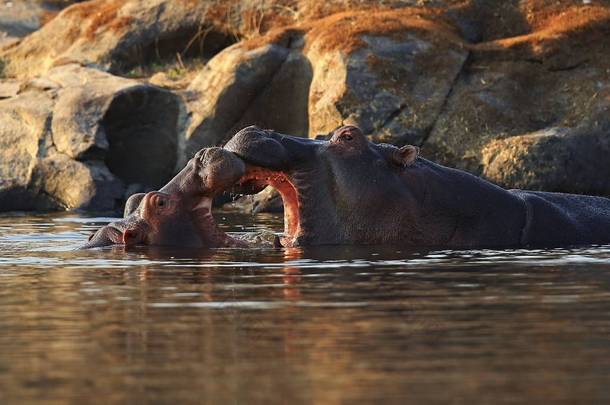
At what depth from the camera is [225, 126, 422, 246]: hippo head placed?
30.7ft

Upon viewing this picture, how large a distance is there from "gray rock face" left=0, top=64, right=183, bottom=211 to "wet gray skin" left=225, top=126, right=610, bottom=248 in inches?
361

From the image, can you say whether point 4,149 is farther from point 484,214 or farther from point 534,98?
point 484,214

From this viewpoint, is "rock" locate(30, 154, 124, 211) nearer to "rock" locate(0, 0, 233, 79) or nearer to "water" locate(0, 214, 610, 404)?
"rock" locate(0, 0, 233, 79)

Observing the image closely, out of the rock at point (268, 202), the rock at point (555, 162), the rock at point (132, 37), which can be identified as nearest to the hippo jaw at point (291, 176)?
the rock at point (268, 202)

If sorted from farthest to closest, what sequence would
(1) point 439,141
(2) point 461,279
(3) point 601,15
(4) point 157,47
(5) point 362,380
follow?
(4) point 157,47
(3) point 601,15
(1) point 439,141
(2) point 461,279
(5) point 362,380

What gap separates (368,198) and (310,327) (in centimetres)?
372

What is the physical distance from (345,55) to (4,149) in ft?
15.3

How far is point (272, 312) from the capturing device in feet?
20.8

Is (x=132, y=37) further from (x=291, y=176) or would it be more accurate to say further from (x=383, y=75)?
(x=291, y=176)

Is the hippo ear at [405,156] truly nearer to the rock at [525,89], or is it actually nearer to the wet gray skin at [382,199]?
the wet gray skin at [382,199]

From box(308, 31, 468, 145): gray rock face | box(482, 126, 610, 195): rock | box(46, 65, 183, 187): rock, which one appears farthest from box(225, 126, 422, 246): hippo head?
box(46, 65, 183, 187): rock

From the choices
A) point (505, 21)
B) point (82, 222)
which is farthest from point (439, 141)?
point (82, 222)

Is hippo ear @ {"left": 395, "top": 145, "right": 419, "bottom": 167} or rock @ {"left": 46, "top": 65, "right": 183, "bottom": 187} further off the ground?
rock @ {"left": 46, "top": 65, "right": 183, "bottom": 187}

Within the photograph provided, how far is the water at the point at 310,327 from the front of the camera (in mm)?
4582
